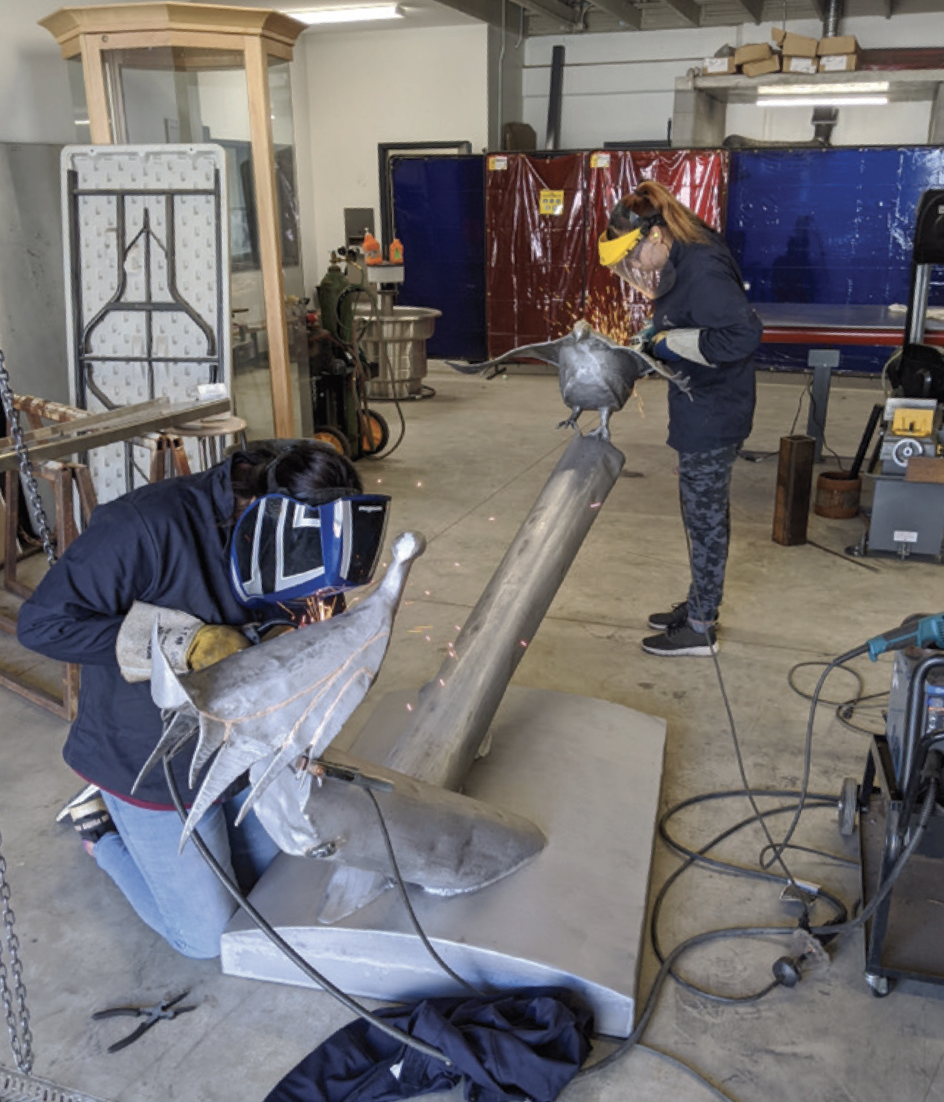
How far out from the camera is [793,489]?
15.4 feet

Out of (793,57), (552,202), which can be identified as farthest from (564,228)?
(793,57)

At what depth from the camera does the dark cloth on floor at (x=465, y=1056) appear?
1.76 metres

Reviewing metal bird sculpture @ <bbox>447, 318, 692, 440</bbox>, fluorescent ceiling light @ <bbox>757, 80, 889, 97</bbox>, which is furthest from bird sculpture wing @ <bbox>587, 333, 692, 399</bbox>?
fluorescent ceiling light @ <bbox>757, 80, 889, 97</bbox>

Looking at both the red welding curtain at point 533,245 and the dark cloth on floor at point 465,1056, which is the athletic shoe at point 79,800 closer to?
the dark cloth on floor at point 465,1056

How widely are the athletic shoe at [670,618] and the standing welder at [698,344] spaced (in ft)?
0.25

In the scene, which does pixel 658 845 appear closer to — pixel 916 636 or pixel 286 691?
pixel 916 636

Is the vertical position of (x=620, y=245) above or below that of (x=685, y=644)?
above

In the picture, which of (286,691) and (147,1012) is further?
(147,1012)

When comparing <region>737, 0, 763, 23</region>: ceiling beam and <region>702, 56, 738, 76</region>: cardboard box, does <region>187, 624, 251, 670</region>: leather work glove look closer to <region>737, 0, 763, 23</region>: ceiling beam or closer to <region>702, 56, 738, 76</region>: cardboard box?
<region>702, 56, 738, 76</region>: cardboard box

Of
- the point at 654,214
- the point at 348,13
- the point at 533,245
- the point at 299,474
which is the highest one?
the point at 348,13

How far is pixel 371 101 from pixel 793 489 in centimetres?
820

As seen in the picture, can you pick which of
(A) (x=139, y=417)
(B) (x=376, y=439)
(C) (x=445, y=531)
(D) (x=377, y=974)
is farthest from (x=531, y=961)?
(B) (x=376, y=439)

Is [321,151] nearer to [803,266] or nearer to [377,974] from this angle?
[803,266]

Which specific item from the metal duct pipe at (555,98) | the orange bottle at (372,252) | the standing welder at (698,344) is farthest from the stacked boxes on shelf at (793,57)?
the standing welder at (698,344)
